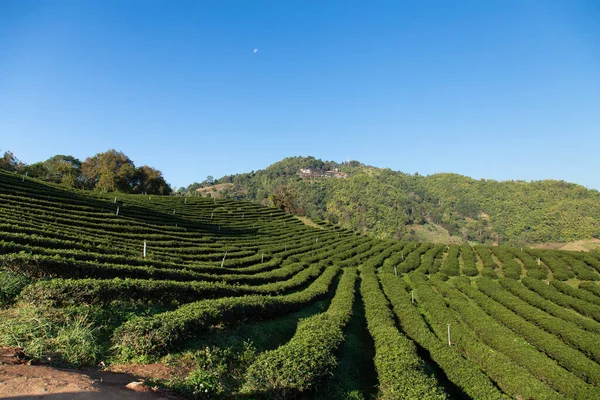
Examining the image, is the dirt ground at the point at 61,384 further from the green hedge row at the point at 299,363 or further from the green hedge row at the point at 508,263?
the green hedge row at the point at 508,263

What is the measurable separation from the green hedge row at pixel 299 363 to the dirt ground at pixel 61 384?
2.32 meters

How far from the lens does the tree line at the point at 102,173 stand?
63062 millimetres

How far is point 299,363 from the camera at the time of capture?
377 inches

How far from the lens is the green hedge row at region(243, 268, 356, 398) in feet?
27.3

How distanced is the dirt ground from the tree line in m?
62.4

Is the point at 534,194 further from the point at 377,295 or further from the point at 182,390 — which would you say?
the point at 182,390

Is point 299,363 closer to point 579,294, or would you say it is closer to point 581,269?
point 579,294

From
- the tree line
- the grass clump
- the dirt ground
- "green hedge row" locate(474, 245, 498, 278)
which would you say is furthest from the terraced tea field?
the tree line

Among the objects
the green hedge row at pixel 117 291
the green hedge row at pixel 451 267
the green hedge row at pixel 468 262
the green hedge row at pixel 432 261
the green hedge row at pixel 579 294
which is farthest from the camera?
the green hedge row at pixel 432 261

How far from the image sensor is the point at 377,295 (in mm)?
23016

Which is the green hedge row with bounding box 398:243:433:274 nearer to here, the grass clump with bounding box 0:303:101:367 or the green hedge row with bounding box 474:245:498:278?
the green hedge row with bounding box 474:245:498:278

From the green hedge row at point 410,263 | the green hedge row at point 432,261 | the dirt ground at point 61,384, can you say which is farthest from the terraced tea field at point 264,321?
the green hedge row at point 410,263

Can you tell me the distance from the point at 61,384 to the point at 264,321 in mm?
10229

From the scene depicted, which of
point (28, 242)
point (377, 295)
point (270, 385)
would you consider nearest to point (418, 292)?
point (377, 295)
